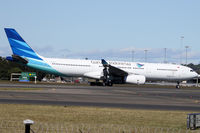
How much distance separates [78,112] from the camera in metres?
Result: 15.6

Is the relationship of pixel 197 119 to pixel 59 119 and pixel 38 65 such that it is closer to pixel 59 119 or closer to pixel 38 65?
pixel 59 119

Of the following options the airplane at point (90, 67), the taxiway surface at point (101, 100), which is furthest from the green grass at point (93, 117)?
the airplane at point (90, 67)

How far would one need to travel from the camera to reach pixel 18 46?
4597 centimetres

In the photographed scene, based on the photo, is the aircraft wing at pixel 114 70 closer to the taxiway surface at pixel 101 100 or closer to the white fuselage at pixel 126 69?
the white fuselage at pixel 126 69

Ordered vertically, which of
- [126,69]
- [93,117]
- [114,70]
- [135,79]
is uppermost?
[126,69]

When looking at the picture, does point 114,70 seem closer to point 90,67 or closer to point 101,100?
point 90,67

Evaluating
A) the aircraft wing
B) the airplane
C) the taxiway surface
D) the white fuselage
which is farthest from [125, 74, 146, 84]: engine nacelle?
the taxiway surface

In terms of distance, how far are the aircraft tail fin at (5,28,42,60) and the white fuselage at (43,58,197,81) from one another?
212cm

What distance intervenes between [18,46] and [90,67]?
10790 millimetres

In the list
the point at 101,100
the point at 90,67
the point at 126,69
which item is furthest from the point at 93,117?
the point at 126,69

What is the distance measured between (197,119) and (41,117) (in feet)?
20.9

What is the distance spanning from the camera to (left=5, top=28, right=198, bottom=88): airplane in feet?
151

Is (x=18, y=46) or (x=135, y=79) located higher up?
(x=18, y=46)

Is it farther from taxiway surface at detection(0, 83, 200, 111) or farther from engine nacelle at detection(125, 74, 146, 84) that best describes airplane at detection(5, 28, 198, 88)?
taxiway surface at detection(0, 83, 200, 111)
